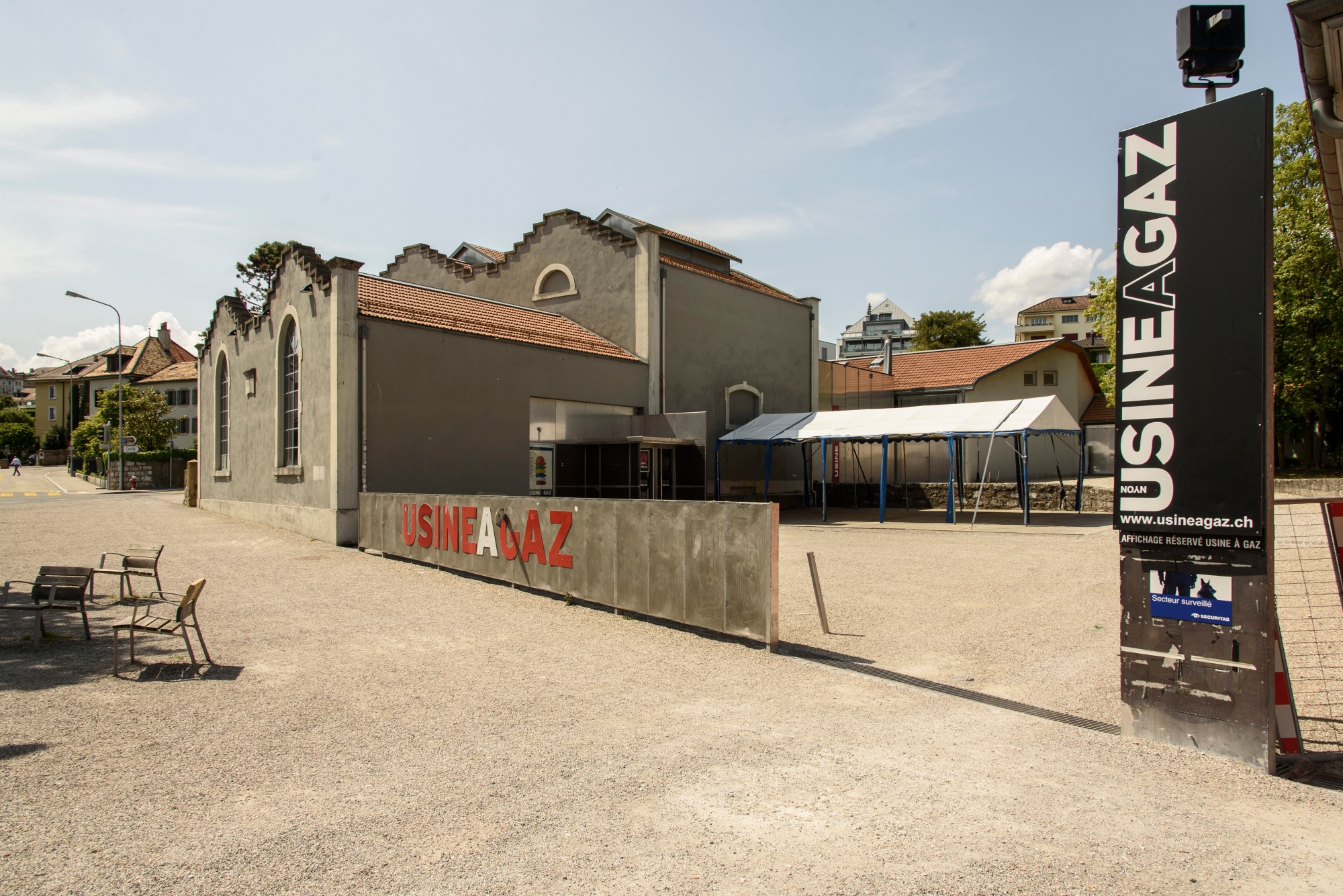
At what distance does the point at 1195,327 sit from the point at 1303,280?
102 ft

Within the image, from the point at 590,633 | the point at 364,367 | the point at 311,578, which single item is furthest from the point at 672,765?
the point at 364,367

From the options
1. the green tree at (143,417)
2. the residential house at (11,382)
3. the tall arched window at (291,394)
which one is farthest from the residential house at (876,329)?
the residential house at (11,382)

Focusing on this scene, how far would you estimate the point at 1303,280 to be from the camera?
28.8m

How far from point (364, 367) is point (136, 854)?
13792 millimetres

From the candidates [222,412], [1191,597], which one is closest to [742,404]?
[222,412]

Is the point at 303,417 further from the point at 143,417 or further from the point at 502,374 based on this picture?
the point at 143,417

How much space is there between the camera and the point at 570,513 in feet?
32.2

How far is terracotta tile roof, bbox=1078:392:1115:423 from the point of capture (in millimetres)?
41378

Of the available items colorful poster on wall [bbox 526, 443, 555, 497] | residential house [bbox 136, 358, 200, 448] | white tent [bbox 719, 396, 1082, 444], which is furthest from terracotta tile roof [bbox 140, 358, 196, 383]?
white tent [bbox 719, 396, 1082, 444]

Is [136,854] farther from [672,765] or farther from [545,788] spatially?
[672,765]

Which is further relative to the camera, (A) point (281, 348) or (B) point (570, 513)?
(A) point (281, 348)

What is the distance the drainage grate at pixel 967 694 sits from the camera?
5395mm

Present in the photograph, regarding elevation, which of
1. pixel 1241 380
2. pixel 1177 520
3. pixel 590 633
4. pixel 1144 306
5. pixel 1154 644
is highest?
pixel 1144 306

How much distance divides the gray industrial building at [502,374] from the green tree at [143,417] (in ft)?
82.4
